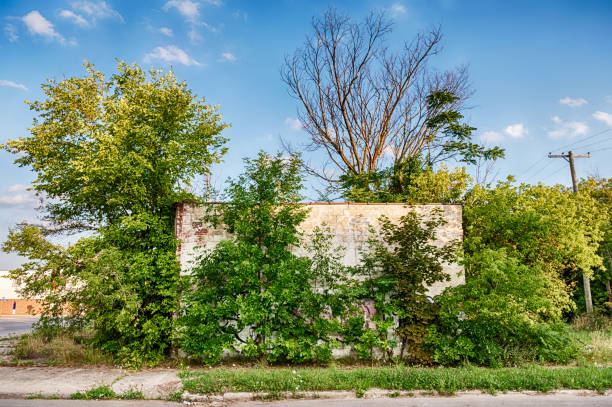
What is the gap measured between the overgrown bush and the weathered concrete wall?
0.99 m

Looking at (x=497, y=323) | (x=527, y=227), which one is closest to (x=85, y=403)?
(x=497, y=323)

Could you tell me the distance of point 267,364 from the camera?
29.0ft

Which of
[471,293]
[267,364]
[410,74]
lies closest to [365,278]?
[471,293]

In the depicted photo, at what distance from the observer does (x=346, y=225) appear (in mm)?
10117

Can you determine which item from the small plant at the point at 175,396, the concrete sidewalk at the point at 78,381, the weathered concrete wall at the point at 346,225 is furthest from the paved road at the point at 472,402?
the weathered concrete wall at the point at 346,225

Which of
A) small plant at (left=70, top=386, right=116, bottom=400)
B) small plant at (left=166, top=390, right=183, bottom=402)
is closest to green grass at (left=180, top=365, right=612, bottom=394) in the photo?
small plant at (left=166, top=390, right=183, bottom=402)

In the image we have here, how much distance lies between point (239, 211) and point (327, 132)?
1375 centimetres

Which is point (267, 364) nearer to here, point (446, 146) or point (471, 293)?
point (471, 293)

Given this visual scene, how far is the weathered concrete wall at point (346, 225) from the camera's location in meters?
9.75

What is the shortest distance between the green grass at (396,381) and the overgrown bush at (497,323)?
1126mm

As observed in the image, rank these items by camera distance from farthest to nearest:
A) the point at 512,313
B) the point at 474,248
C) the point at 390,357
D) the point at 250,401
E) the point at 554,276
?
1. the point at 554,276
2. the point at 474,248
3. the point at 390,357
4. the point at 512,313
5. the point at 250,401

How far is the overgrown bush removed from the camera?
334 inches

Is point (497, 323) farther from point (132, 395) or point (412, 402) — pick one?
point (132, 395)

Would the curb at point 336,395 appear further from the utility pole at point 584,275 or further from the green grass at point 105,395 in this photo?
the utility pole at point 584,275
